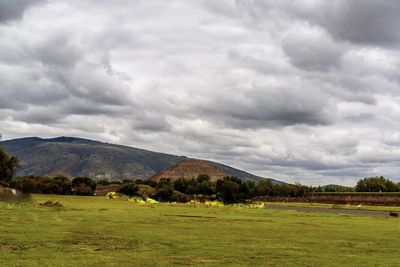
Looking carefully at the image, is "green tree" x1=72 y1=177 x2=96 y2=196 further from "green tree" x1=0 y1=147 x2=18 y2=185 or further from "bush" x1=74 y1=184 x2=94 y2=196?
"green tree" x1=0 y1=147 x2=18 y2=185

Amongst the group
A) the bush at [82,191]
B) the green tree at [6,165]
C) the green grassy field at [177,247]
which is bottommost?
the green grassy field at [177,247]

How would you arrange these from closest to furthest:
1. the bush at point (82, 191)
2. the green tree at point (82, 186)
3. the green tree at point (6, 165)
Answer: the green tree at point (6, 165) < the bush at point (82, 191) < the green tree at point (82, 186)

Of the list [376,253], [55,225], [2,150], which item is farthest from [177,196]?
[376,253]

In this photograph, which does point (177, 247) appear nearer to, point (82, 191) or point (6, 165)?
point (6, 165)

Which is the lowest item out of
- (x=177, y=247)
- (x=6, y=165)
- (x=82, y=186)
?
(x=177, y=247)

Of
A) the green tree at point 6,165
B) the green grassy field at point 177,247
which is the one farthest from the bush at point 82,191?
the green grassy field at point 177,247

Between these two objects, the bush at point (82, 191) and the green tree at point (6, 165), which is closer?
the green tree at point (6, 165)

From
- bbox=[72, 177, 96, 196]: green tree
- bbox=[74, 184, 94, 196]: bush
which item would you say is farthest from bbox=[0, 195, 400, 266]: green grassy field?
bbox=[72, 177, 96, 196]: green tree

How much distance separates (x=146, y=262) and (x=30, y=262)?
5.39 m

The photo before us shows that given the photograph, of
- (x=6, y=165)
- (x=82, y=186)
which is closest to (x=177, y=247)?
(x=6, y=165)

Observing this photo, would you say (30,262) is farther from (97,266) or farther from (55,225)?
(55,225)

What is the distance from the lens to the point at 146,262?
23.7 metres

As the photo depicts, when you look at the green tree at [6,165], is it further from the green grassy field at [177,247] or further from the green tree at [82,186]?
the green grassy field at [177,247]

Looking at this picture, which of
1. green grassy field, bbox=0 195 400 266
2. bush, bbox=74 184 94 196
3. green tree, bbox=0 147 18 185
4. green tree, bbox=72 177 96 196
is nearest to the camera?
green grassy field, bbox=0 195 400 266
